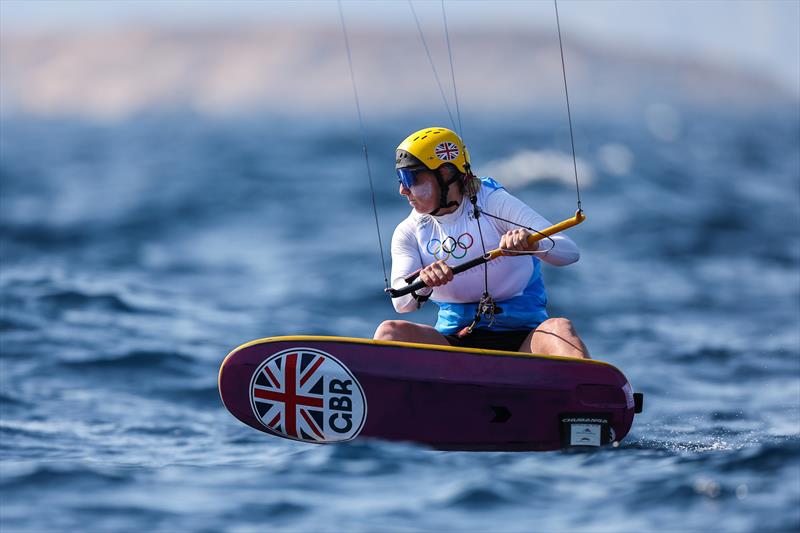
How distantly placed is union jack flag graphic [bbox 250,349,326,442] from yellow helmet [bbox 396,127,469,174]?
123cm

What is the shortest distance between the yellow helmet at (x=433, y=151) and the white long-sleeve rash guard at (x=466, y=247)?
0.90ft

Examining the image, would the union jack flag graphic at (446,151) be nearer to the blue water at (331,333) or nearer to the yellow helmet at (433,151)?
the yellow helmet at (433,151)

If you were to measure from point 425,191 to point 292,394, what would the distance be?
140 cm

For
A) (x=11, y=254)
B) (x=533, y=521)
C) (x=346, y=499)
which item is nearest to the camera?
(x=533, y=521)

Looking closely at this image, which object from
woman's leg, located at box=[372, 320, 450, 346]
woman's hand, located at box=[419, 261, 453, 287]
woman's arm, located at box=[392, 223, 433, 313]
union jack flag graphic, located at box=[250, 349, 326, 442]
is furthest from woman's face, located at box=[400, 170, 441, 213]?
union jack flag graphic, located at box=[250, 349, 326, 442]

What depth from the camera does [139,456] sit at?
7.73 meters

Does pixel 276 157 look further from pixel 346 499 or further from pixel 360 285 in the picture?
pixel 346 499

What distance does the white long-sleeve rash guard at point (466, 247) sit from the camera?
22.8ft

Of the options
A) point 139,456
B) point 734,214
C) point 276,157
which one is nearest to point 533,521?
point 139,456

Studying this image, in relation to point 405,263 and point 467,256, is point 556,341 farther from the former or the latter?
point 405,263

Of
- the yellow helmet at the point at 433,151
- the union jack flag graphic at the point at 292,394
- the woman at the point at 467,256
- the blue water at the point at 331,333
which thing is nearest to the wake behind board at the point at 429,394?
the union jack flag graphic at the point at 292,394

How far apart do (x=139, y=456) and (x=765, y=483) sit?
3.94 metres

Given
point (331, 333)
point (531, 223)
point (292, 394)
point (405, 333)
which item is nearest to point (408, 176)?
point (531, 223)

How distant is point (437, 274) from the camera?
22.1 feet
